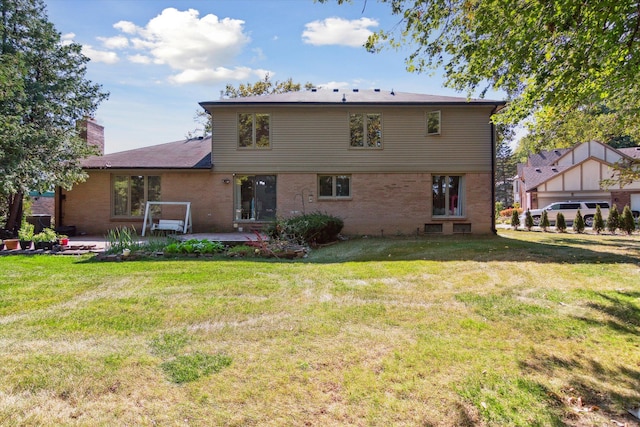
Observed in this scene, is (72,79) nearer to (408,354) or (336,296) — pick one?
(336,296)

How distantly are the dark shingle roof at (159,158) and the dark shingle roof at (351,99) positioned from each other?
7.57 feet

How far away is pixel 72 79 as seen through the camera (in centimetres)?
1360

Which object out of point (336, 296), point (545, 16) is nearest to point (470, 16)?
point (545, 16)

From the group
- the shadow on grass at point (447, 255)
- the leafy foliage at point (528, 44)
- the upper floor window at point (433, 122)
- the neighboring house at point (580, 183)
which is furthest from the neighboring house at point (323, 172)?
the neighboring house at point (580, 183)

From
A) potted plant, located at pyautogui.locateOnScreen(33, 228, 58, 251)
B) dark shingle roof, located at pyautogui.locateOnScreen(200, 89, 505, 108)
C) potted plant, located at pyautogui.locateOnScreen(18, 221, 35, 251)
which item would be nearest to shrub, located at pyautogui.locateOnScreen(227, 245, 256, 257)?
potted plant, located at pyautogui.locateOnScreen(33, 228, 58, 251)

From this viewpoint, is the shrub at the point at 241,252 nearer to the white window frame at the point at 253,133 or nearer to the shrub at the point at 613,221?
the white window frame at the point at 253,133

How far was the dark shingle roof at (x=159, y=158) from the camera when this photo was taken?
14383 mm

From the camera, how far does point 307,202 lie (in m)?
14.8

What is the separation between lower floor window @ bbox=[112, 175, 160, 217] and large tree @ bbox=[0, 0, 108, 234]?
63.4 inches

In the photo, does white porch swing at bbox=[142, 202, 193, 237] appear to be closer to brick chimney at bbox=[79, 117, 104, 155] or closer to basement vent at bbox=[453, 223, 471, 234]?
brick chimney at bbox=[79, 117, 104, 155]

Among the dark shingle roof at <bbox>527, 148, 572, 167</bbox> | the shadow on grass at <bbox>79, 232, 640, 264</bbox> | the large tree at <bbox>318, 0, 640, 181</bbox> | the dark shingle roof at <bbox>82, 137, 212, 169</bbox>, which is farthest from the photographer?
the dark shingle roof at <bbox>527, 148, 572, 167</bbox>

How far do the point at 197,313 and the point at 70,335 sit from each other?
53.2 inches

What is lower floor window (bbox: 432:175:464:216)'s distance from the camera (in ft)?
49.7

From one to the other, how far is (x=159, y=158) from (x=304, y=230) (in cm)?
767
